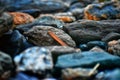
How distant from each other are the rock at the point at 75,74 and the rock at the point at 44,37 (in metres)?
1.17

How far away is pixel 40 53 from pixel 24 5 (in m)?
4.29

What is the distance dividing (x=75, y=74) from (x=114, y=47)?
125 cm

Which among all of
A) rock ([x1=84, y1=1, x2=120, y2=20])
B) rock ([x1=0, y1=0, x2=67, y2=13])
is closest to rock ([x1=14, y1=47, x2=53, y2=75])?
rock ([x1=84, y1=1, x2=120, y2=20])

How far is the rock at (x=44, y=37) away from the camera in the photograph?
4.00 m

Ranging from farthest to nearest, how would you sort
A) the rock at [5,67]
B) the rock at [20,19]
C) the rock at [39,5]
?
the rock at [39,5] → the rock at [20,19] → the rock at [5,67]

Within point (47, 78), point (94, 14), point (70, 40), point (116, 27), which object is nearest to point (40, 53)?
point (47, 78)

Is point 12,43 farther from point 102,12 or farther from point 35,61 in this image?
point 102,12

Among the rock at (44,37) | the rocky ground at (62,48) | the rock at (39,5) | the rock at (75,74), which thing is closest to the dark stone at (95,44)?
the rocky ground at (62,48)

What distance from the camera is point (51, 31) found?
416 centimetres

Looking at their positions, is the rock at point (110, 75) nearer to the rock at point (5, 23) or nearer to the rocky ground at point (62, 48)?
the rocky ground at point (62, 48)

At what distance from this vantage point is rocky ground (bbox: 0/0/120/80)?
111 inches

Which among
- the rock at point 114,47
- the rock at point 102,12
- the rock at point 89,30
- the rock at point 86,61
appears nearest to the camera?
the rock at point 86,61

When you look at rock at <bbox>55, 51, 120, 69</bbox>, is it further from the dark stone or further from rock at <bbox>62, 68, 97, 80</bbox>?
the dark stone

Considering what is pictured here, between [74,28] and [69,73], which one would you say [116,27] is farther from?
[69,73]
